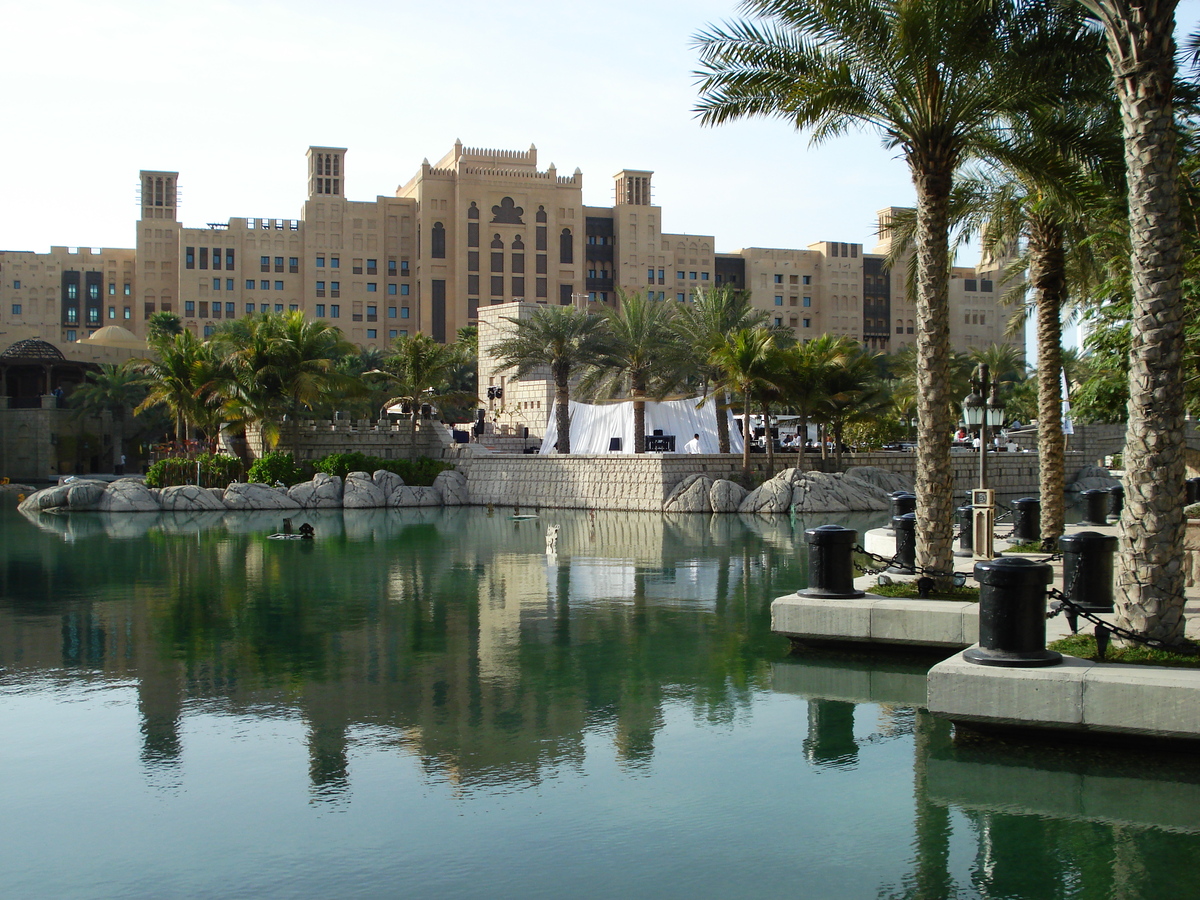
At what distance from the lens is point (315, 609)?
14.8 m

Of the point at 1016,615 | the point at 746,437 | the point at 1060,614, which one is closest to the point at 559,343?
the point at 746,437

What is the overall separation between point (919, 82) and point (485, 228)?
89.0m

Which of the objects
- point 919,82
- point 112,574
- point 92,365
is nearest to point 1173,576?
point 919,82

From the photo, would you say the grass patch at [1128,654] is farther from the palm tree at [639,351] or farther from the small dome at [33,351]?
the small dome at [33,351]

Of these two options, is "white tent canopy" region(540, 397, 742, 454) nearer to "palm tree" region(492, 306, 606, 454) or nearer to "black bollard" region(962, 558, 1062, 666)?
"palm tree" region(492, 306, 606, 454)

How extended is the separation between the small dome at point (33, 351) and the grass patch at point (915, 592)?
63.3m

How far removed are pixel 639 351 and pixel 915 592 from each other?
29.4m

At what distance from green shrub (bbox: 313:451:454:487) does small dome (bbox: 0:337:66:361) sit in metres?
30.2

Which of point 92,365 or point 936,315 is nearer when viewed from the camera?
point 936,315

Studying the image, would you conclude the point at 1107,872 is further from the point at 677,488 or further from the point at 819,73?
the point at 677,488

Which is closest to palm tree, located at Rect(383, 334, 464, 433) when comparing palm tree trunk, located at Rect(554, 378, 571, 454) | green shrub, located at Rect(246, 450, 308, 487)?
palm tree trunk, located at Rect(554, 378, 571, 454)

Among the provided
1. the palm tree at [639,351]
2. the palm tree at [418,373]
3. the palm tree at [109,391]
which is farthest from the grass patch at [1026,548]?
the palm tree at [109,391]

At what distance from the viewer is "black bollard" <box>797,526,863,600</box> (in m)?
10.8

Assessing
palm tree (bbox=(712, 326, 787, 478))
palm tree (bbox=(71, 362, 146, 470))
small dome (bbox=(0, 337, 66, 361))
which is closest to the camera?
palm tree (bbox=(712, 326, 787, 478))
